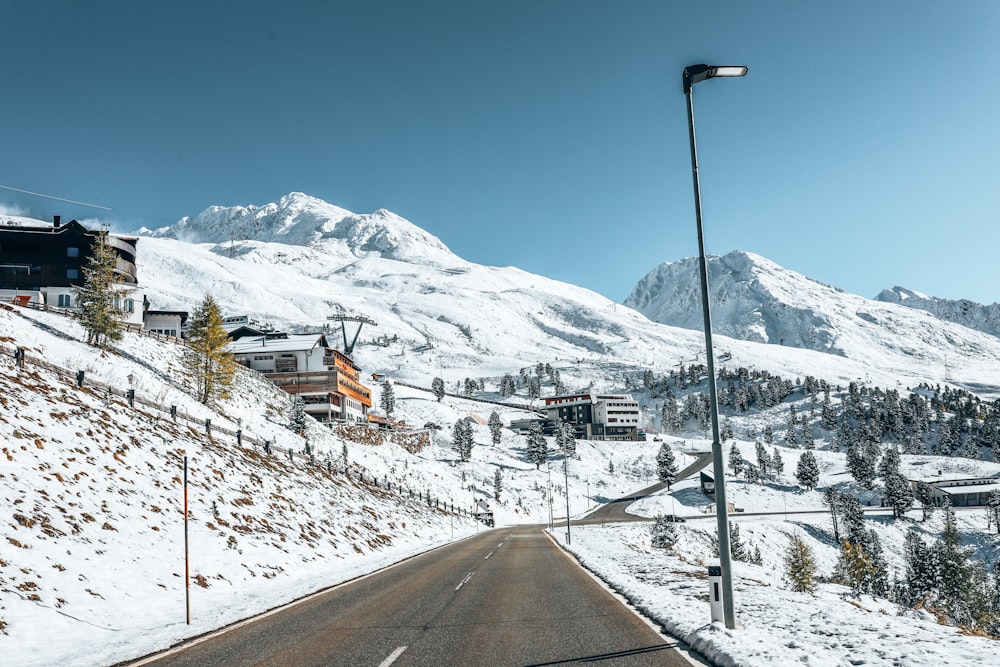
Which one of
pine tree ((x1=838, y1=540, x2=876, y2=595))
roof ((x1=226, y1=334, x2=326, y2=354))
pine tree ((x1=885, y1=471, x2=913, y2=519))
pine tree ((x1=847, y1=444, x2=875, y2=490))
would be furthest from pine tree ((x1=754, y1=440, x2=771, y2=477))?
roof ((x1=226, y1=334, x2=326, y2=354))

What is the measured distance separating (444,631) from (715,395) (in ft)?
23.7

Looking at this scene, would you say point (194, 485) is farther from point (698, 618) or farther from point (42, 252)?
point (42, 252)

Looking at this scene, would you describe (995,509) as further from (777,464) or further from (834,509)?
(777,464)

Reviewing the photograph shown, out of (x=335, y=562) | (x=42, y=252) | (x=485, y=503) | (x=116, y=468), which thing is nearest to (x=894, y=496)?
(x=485, y=503)

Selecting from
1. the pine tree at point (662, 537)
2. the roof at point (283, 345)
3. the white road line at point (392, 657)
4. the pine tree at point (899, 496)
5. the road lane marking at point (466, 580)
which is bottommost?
the pine tree at point (899, 496)

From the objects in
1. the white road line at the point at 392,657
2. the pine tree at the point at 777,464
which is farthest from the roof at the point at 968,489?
the white road line at the point at 392,657

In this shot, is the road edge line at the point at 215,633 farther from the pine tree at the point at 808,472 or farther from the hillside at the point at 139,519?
the pine tree at the point at 808,472

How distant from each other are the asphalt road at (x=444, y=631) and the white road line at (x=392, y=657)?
0.7 inches

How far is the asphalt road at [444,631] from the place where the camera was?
10305 millimetres

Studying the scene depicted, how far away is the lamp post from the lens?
11.4 m

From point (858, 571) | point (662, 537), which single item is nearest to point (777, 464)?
point (858, 571)

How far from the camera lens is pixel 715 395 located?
1205 cm

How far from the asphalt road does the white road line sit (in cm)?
2

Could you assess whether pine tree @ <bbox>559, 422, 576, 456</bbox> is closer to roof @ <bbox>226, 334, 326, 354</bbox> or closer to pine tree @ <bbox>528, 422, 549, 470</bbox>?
pine tree @ <bbox>528, 422, 549, 470</bbox>
